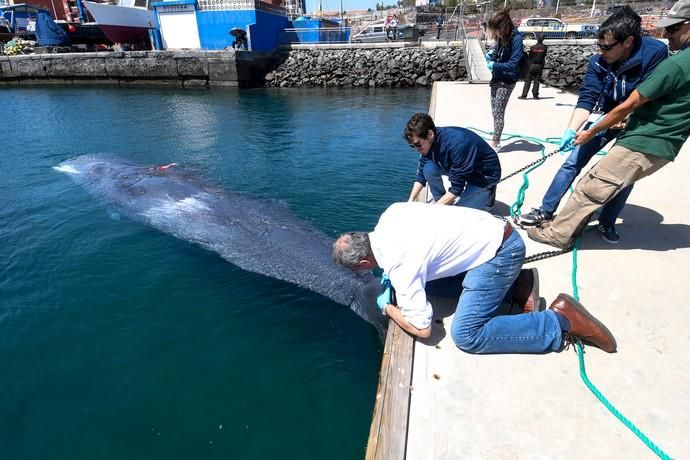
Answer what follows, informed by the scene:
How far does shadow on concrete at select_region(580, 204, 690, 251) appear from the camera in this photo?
4.43 meters

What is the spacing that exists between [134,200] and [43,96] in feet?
76.0

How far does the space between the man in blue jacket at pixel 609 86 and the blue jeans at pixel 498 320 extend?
6.83 feet

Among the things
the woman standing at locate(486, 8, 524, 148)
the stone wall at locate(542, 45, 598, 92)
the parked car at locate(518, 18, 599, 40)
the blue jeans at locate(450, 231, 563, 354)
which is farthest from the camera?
the parked car at locate(518, 18, 599, 40)

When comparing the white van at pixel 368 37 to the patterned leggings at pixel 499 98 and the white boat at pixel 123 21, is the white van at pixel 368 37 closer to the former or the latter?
the white boat at pixel 123 21

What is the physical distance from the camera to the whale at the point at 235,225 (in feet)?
16.3

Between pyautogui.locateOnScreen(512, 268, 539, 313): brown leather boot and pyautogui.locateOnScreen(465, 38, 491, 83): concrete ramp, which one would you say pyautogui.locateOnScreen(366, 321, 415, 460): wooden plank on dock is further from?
pyautogui.locateOnScreen(465, 38, 491, 83): concrete ramp

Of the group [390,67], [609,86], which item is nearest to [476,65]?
[390,67]

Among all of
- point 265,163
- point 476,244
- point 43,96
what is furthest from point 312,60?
point 476,244

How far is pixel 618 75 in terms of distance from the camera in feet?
14.1

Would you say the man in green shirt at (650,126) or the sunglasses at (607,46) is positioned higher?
the sunglasses at (607,46)

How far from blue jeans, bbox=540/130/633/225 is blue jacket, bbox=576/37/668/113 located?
405mm

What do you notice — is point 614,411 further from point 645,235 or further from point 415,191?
point 415,191

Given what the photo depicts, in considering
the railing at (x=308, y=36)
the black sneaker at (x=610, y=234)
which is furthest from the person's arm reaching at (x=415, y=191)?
the railing at (x=308, y=36)

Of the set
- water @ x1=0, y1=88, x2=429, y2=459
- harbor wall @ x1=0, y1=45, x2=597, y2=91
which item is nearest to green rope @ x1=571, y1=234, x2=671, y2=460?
water @ x1=0, y1=88, x2=429, y2=459
